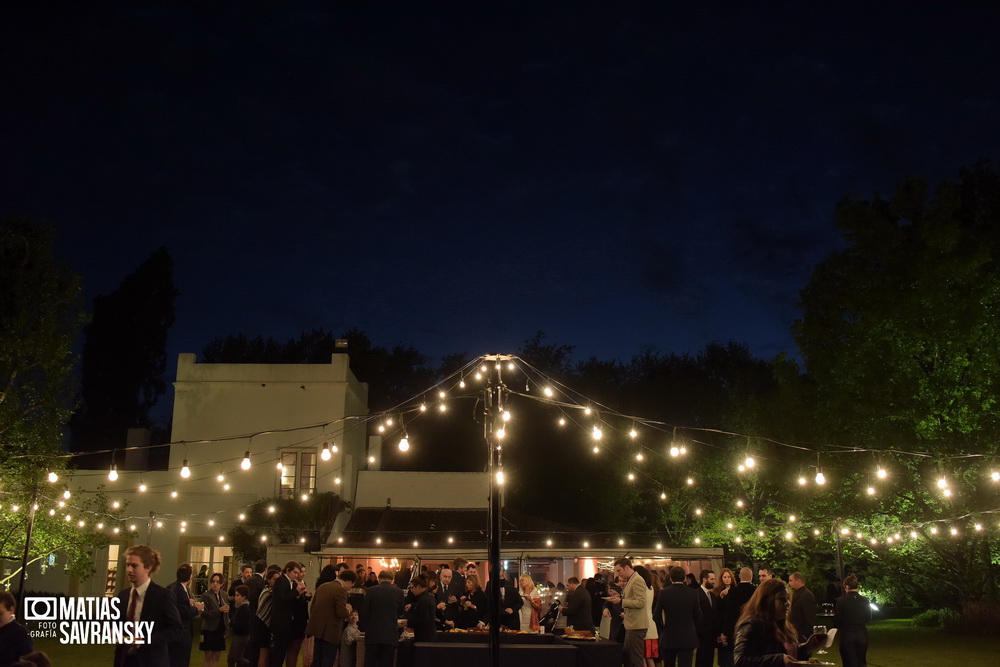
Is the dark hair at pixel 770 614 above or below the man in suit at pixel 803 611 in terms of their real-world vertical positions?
above

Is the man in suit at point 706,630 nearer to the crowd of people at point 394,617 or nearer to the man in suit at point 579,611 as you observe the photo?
the crowd of people at point 394,617

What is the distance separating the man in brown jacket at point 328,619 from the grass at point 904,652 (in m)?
4.59

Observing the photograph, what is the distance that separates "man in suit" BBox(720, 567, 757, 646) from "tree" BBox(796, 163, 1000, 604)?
33.7 ft

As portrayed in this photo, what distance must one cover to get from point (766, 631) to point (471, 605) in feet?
23.1

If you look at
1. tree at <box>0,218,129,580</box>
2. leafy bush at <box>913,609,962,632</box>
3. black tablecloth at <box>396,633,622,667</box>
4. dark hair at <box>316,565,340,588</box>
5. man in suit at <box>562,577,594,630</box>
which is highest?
tree at <box>0,218,129,580</box>

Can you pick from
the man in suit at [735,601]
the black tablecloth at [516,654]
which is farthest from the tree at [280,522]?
the man in suit at [735,601]

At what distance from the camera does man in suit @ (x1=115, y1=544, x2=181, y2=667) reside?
16.2 feet

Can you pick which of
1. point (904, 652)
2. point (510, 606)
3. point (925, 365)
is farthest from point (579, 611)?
point (925, 365)

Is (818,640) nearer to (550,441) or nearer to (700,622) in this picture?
(700,622)

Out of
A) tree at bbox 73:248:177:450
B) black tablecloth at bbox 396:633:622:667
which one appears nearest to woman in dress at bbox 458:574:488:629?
black tablecloth at bbox 396:633:622:667

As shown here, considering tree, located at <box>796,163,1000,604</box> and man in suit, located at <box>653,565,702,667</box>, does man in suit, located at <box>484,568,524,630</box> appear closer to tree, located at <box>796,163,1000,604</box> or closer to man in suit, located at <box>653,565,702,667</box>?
man in suit, located at <box>653,565,702,667</box>

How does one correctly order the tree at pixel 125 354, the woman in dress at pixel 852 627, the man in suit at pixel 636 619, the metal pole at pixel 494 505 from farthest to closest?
the tree at pixel 125 354
the man in suit at pixel 636 619
the woman in dress at pixel 852 627
the metal pole at pixel 494 505

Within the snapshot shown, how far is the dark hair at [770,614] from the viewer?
16.1 feet

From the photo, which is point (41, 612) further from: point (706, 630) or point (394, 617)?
point (706, 630)
